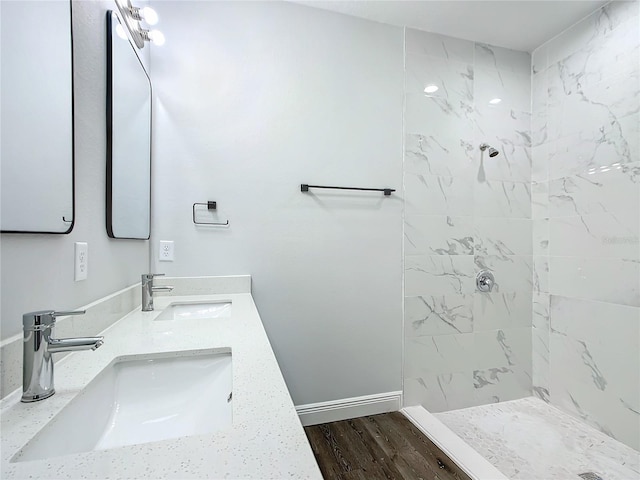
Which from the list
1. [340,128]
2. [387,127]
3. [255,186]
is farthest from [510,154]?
[255,186]

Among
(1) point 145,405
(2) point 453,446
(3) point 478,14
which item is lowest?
(2) point 453,446

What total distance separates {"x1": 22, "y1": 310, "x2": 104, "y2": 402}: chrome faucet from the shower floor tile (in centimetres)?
199

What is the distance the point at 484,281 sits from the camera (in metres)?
2.12

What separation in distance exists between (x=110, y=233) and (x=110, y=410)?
0.65 meters

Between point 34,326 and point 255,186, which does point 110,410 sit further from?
point 255,186

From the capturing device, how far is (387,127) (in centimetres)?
196

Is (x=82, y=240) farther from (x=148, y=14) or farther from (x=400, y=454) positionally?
(x=400, y=454)

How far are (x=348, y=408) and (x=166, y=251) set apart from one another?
4.65ft

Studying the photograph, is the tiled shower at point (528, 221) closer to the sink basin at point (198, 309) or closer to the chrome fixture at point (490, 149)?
the chrome fixture at point (490, 149)

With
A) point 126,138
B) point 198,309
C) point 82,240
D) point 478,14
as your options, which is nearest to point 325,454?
point 198,309

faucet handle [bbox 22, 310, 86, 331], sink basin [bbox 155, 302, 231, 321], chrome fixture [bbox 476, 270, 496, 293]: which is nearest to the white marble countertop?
faucet handle [bbox 22, 310, 86, 331]

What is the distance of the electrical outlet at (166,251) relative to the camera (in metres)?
1.62

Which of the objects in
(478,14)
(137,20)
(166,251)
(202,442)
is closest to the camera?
(202,442)

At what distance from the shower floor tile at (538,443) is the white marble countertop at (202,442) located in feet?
5.52
